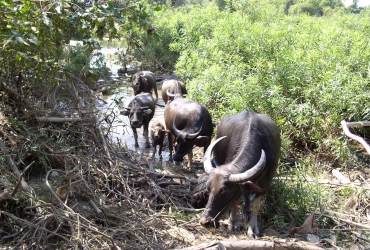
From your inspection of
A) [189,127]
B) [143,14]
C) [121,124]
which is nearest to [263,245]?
[143,14]

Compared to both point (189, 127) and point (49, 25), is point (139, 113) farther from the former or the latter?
point (49, 25)

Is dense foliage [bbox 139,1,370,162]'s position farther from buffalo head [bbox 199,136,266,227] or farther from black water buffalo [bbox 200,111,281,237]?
buffalo head [bbox 199,136,266,227]

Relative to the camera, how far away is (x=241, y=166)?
5059mm

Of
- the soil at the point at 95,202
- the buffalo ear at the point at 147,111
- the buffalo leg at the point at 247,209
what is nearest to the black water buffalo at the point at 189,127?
the buffalo ear at the point at 147,111

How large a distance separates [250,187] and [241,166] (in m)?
0.33

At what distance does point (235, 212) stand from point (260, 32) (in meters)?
6.21

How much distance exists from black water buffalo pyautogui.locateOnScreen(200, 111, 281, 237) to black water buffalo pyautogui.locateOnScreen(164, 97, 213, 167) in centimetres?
175

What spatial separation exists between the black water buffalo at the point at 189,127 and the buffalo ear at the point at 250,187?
9.32 feet

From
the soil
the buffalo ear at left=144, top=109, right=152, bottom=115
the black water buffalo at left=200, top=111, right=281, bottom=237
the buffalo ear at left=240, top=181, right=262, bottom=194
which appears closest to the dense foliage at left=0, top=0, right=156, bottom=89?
the soil

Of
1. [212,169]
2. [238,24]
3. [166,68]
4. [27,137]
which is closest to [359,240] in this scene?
[212,169]

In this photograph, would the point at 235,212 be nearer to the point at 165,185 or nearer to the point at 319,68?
the point at 165,185

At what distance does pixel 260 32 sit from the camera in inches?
408

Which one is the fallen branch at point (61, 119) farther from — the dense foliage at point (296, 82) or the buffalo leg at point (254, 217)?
the dense foliage at point (296, 82)

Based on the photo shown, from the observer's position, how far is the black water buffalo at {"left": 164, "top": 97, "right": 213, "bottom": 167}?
7777 mm
